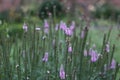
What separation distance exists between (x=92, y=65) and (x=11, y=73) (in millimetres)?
873

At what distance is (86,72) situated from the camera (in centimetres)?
428

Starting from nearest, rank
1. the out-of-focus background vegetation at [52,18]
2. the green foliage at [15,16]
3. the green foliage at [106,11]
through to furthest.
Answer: the out-of-focus background vegetation at [52,18] < the green foliage at [15,16] < the green foliage at [106,11]

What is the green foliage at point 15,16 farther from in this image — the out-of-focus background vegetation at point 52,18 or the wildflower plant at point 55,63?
the wildflower plant at point 55,63

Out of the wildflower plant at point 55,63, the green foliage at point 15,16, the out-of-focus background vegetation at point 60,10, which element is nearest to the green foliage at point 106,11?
the out-of-focus background vegetation at point 60,10

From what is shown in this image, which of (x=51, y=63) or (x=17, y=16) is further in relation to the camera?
(x=17, y=16)

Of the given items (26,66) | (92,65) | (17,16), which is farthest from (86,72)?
(17,16)

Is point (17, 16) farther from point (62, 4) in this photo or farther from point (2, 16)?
point (62, 4)

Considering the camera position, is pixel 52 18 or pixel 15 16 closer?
pixel 52 18

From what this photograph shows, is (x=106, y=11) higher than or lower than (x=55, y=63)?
lower

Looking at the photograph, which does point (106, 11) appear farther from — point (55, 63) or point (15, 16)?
point (55, 63)

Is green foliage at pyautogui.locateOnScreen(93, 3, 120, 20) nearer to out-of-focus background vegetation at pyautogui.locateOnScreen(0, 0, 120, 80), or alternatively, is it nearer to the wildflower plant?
out-of-focus background vegetation at pyautogui.locateOnScreen(0, 0, 120, 80)

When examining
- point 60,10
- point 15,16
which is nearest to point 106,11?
point 60,10

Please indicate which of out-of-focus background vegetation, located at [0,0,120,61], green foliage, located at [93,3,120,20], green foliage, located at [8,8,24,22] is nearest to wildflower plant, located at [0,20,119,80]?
out-of-focus background vegetation, located at [0,0,120,61]

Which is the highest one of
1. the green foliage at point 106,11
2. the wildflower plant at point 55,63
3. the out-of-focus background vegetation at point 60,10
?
the wildflower plant at point 55,63
